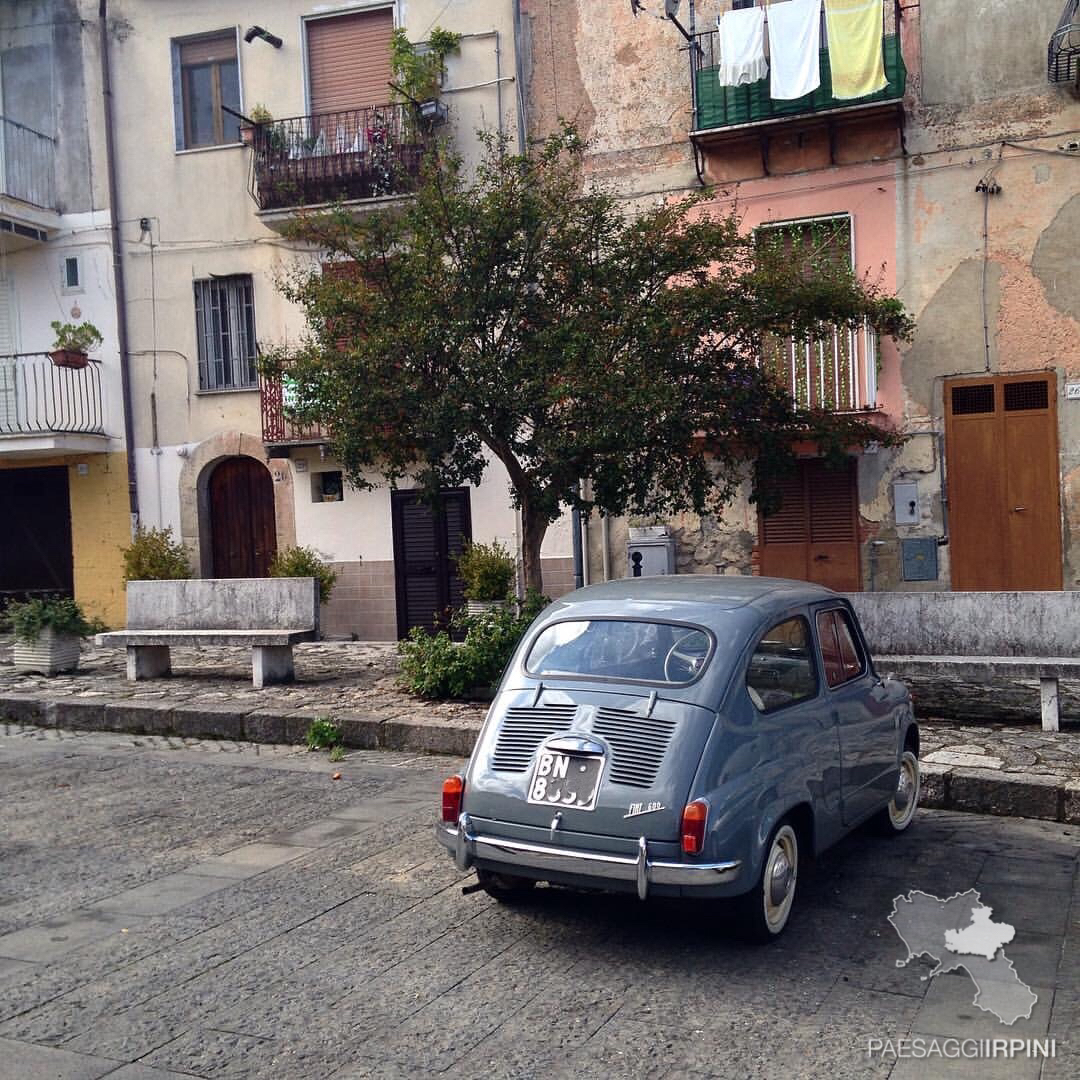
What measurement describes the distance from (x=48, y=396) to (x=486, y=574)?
296 inches

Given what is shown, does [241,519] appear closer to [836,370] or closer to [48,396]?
[48,396]

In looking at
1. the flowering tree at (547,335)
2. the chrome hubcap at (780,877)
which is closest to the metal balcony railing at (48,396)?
the flowering tree at (547,335)

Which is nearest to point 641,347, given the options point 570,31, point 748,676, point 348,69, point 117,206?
point 748,676

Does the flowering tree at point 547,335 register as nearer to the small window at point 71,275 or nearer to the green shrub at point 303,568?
the green shrub at point 303,568

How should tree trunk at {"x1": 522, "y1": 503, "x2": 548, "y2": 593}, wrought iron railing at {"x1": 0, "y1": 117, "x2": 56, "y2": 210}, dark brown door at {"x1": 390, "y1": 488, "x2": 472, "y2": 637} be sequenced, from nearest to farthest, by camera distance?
tree trunk at {"x1": 522, "y1": 503, "x2": 548, "y2": 593}, dark brown door at {"x1": 390, "y1": 488, "x2": 472, "y2": 637}, wrought iron railing at {"x1": 0, "y1": 117, "x2": 56, "y2": 210}

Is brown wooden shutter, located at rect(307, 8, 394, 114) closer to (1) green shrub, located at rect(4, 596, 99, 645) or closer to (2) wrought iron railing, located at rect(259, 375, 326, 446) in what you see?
(2) wrought iron railing, located at rect(259, 375, 326, 446)

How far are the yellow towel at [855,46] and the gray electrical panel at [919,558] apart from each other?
17.8 ft

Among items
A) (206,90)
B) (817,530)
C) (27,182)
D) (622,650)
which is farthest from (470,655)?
(27,182)

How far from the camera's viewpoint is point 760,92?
1466 centimetres

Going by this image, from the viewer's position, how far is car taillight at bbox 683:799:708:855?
454 centimetres

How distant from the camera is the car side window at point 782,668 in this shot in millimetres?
5191

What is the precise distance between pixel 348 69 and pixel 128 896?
14095 millimetres

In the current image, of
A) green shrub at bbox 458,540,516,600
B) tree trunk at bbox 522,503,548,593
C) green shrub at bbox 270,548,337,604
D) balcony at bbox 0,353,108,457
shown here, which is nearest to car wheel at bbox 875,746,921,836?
tree trunk at bbox 522,503,548,593

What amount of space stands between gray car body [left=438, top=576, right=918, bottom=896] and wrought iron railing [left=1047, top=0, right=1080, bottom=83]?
1045 centimetres
